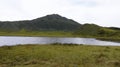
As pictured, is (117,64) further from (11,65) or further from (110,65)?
(11,65)

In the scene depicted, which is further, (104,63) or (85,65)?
(104,63)

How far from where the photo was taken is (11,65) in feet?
80.6

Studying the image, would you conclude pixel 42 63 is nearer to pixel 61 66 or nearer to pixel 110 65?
pixel 61 66

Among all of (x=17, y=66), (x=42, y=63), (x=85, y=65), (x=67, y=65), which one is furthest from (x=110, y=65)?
(x=17, y=66)

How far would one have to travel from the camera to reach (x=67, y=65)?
23.7 m

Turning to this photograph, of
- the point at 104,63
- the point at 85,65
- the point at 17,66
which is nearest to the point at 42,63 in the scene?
the point at 17,66

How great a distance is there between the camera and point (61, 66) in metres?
23.1

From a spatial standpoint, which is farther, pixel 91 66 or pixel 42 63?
pixel 42 63

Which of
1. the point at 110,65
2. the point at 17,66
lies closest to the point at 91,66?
the point at 110,65

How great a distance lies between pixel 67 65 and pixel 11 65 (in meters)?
5.64

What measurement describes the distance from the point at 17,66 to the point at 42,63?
8.88 ft

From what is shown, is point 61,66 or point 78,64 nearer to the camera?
point 61,66

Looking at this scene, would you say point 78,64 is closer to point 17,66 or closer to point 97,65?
point 97,65

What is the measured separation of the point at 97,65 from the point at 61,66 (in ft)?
12.1
